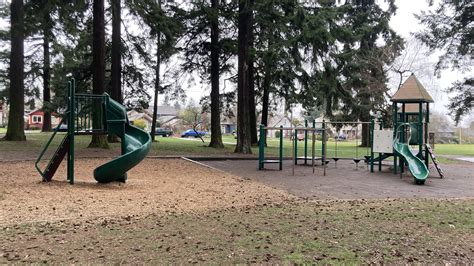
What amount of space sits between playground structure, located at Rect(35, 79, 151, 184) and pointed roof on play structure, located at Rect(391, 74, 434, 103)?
8686 mm

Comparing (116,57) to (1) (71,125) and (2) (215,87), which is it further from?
(1) (71,125)

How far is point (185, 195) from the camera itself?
7.71 metres

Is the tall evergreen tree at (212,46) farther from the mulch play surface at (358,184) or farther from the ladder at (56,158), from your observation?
the ladder at (56,158)

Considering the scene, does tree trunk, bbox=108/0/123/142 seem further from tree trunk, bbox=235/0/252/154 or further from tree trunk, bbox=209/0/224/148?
tree trunk, bbox=235/0/252/154

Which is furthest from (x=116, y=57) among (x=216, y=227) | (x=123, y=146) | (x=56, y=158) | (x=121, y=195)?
(x=216, y=227)

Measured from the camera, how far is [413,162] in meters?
11.8

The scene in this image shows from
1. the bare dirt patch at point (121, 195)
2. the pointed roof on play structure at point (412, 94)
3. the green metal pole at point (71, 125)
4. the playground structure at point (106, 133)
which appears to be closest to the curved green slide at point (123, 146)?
the playground structure at point (106, 133)

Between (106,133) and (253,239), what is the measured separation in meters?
5.71

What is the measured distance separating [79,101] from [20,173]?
2280 millimetres

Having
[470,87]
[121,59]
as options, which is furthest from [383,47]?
[121,59]

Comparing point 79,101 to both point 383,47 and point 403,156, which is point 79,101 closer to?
point 403,156

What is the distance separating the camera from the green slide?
35.0 ft

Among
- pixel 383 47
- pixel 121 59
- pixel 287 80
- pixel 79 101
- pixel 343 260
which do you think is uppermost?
pixel 383 47

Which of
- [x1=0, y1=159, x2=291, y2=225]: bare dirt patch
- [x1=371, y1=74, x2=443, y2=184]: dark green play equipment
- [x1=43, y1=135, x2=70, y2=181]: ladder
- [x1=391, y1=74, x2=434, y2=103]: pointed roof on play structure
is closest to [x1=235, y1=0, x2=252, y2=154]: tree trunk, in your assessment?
[x1=371, y1=74, x2=443, y2=184]: dark green play equipment
